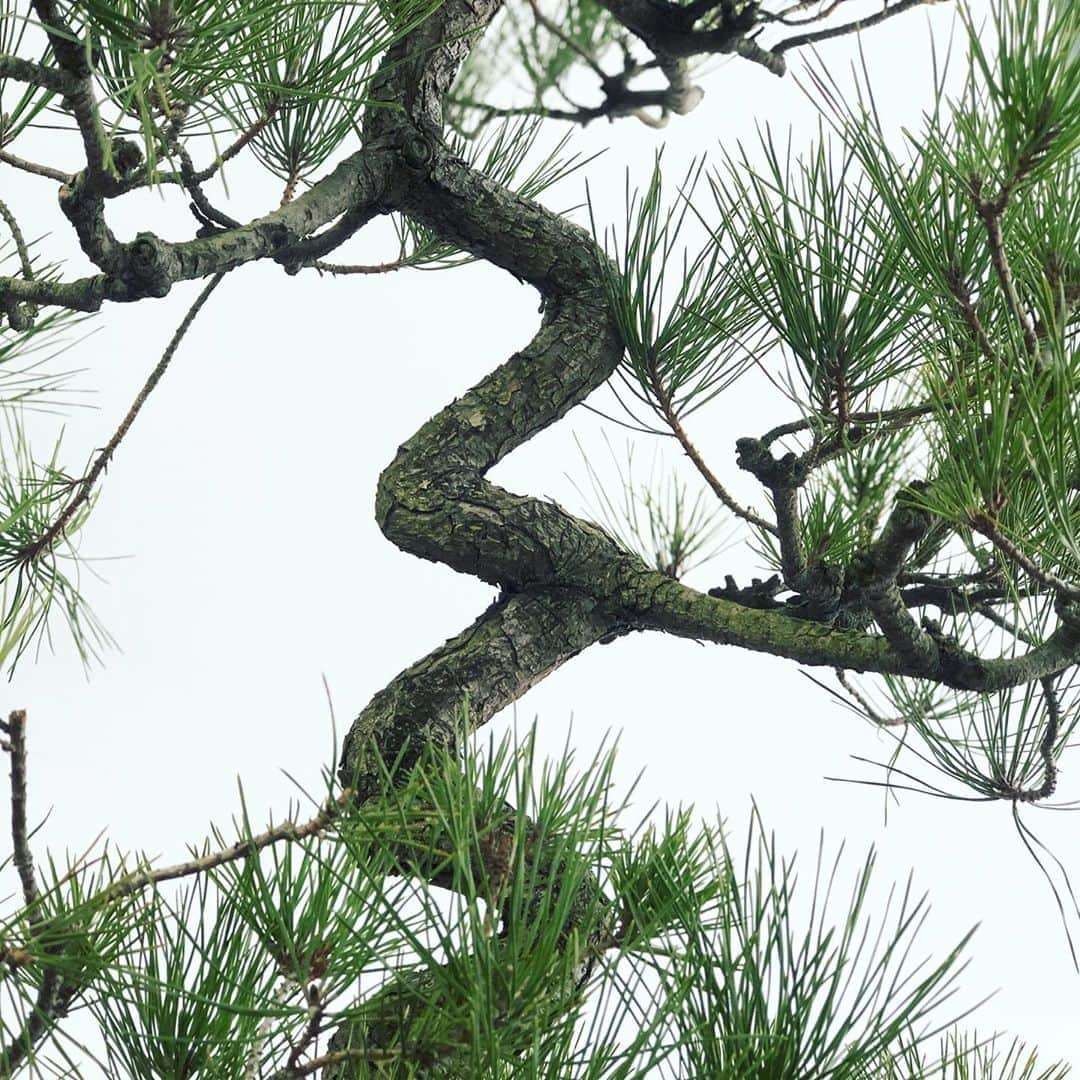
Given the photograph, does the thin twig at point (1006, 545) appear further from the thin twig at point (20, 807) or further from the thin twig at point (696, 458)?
the thin twig at point (20, 807)

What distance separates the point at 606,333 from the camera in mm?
1128

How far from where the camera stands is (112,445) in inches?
43.1

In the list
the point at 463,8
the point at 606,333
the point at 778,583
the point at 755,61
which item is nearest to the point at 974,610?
the point at 778,583

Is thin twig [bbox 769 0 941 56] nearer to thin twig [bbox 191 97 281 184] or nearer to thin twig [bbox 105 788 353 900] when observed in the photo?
thin twig [bbox 191 97 281 184]

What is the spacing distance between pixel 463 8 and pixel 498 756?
655mm

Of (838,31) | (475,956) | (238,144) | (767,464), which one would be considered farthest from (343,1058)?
(838,31)

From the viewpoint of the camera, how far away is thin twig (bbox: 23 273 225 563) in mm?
1070

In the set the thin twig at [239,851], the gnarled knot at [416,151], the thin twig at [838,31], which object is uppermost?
the thin twig at [838,31]

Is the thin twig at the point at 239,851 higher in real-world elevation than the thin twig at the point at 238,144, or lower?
lower

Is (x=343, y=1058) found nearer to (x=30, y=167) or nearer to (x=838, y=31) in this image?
(x=30, y=167)

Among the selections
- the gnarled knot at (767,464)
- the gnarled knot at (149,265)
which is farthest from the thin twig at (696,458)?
the gnarled knot at (149,265)

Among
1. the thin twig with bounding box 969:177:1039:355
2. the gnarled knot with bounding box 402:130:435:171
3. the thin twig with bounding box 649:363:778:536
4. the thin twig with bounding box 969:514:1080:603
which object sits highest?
the gnarled knot with bounding box 402:130:435:171

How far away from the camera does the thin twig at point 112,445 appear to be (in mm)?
1070

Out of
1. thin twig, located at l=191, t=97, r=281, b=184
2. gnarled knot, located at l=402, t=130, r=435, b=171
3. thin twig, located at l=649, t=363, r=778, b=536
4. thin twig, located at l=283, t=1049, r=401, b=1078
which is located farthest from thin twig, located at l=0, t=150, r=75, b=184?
thin twig, located at l=283, t=1049, r=401, b=1078
